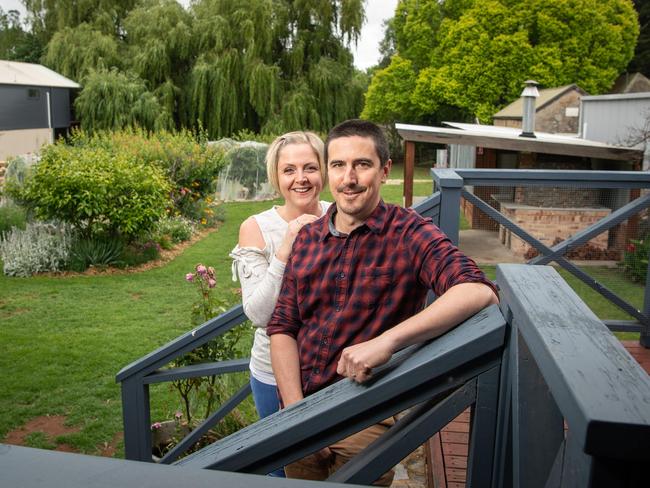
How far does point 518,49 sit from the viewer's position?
27469mm

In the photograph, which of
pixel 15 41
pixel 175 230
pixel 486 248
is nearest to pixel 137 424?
pixel 486 248

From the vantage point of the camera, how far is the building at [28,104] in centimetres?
2759

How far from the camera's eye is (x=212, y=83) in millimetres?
23312

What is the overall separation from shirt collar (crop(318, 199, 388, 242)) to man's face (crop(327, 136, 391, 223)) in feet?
0.07

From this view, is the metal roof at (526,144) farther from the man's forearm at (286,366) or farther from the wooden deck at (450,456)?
the man's forearm at (286,366)

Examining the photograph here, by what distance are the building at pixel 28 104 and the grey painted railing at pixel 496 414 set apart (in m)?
28.4

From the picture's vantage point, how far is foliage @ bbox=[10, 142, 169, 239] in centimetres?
1058

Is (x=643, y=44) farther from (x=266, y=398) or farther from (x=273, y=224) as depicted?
(x=266, y=398)

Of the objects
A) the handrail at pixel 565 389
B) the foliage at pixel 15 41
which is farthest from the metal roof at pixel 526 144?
the foliage at pixel 15 41

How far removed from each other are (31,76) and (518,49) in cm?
1978

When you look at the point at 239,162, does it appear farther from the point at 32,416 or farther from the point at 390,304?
the point at 390,304

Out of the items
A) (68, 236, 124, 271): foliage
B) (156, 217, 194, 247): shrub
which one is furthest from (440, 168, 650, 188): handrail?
(156, 217, 194, 247): shrub

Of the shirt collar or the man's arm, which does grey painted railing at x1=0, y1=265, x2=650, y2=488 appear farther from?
the shirt collar

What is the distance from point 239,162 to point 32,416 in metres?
14.6
